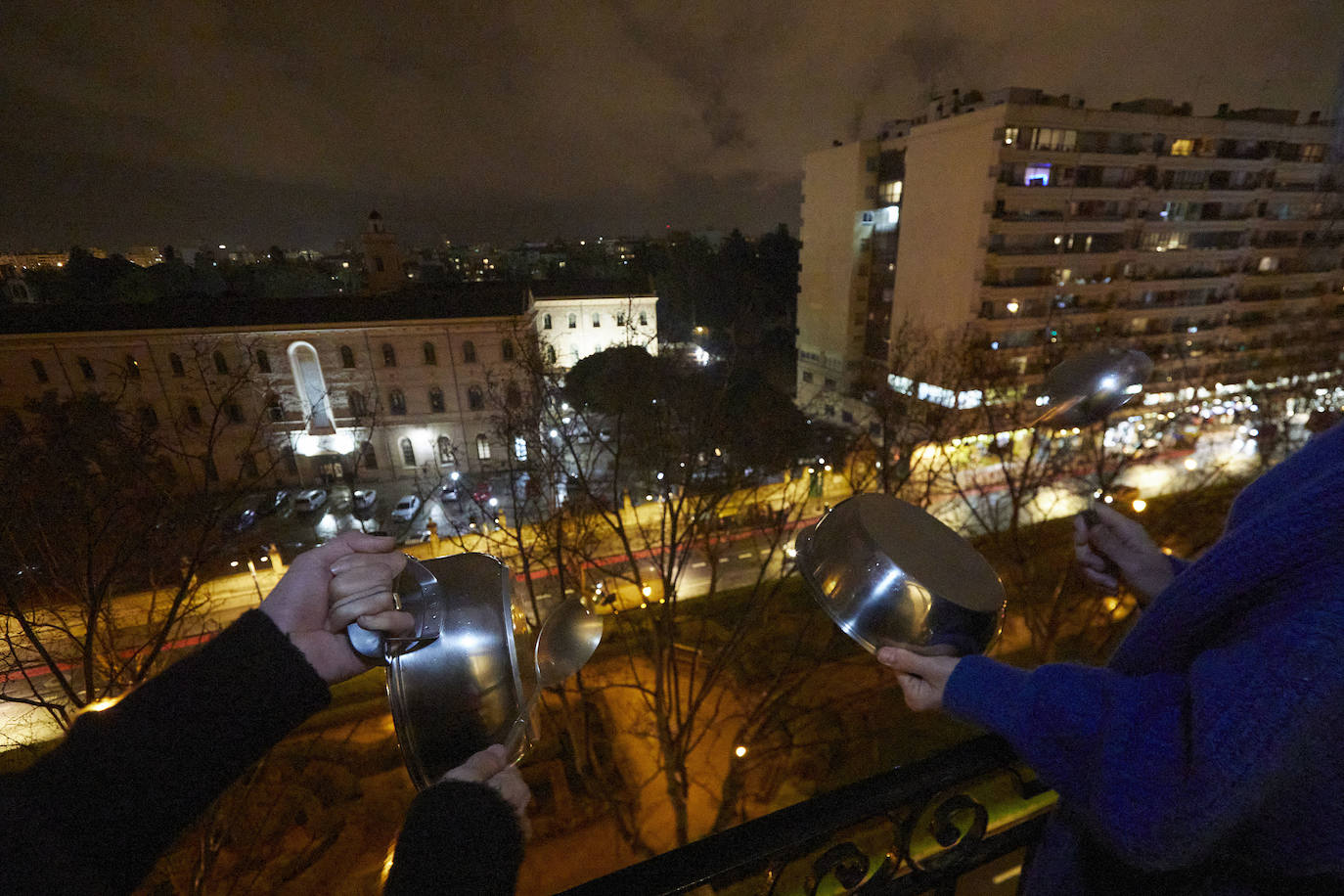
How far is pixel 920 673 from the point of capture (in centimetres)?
159

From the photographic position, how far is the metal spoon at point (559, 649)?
1619mm

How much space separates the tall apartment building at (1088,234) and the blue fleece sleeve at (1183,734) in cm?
2018

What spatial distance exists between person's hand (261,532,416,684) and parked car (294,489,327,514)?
19.0 metres

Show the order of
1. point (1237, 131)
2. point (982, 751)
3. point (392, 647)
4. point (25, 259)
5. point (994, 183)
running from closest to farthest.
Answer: point (392, 647) → point (982, 751) → point (25, 259) → point (994, 183) → point (1237, 131)

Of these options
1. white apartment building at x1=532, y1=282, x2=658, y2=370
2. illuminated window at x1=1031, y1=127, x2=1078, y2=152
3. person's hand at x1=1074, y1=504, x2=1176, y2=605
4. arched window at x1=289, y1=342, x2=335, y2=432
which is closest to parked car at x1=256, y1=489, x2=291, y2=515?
arched window at x1=289, y1=342, x2=335, y2=432

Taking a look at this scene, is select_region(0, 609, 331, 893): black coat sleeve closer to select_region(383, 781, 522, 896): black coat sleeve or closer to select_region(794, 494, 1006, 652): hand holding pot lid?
select_region(383, 781, 522, 896): black coat sleeve

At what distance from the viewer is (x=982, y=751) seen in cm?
163

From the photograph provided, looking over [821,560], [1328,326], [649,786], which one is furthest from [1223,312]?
[821,560]

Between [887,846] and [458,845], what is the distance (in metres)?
1.29

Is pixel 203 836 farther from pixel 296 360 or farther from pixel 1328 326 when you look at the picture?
pixel 1328 326

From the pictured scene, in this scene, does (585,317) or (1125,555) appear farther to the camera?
(585,317)

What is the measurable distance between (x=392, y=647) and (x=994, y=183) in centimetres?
2601

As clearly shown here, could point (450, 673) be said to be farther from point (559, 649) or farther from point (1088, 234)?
point (1088, 234)

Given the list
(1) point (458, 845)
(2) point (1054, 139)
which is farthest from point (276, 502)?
(2) point (1054, 139)
